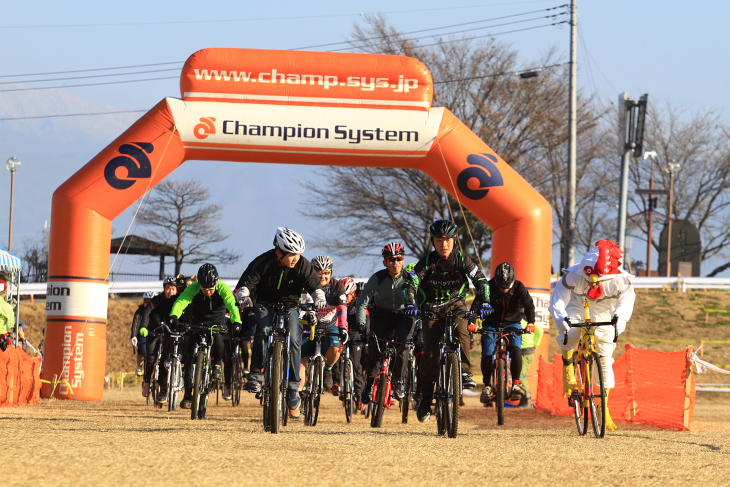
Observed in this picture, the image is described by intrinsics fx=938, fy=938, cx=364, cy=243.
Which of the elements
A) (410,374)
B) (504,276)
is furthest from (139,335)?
(504,276)

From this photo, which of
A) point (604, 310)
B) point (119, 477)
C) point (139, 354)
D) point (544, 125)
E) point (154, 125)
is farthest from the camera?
point (544, 125)

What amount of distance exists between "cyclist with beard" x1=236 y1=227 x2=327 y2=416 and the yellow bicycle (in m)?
2.57

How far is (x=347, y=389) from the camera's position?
11.1 m

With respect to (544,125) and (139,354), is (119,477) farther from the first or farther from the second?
(544,125)

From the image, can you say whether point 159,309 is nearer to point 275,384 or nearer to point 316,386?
point 316,386

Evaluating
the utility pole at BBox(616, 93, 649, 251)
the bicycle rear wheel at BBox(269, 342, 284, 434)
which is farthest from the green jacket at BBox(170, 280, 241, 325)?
the utility pole at BBox(616, 93, 649, 251)

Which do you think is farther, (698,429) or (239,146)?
(239,146)

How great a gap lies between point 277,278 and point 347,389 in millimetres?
2759

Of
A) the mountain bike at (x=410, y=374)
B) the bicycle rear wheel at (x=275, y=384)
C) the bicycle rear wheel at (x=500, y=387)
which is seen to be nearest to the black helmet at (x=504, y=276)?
the bicycle rear wheel at (x=500, y=387)

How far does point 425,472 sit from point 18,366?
29.4ft

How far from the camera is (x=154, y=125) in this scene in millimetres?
14508

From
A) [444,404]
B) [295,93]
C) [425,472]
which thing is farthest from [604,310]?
[295,93]

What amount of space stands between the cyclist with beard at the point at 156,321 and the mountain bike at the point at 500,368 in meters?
4.63

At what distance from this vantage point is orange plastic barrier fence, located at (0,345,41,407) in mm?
12609
